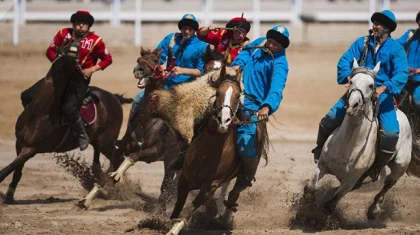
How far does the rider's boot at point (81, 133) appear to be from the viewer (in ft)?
37.4

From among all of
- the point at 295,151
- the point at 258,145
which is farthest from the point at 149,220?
the point at 295,151

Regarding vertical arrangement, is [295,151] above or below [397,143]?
below

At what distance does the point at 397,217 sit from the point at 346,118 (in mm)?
2096

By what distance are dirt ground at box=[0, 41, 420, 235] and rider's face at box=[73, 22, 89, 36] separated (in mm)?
2023

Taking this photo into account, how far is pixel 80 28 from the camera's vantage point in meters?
11.3

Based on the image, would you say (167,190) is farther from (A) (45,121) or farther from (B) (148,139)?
(A) (45,121)

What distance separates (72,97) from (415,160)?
4.33 metres

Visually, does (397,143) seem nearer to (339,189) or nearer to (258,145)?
(339,189)

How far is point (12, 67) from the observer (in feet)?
72.1

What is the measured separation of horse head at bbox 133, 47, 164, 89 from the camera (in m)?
10.0

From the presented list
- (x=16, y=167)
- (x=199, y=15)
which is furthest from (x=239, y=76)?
(x=199, y=15)

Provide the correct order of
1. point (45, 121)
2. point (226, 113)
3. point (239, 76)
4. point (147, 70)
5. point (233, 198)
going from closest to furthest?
1. point (226, 113)
2. point (239, 76)
3. point (233, 198)
4. point (147, 70)
5. point (45, 121)

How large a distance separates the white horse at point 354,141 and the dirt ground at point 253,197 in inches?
20.4

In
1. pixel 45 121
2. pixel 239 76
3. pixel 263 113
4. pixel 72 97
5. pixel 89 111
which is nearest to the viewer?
pixel 239 76
